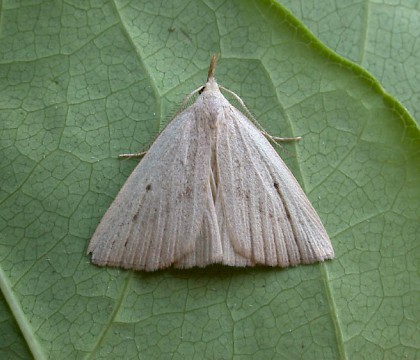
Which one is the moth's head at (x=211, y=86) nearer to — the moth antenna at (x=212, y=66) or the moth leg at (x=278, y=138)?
the moth antenna at (x=212, y=66)

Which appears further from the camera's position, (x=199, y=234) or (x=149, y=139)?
(x=149, y=139)

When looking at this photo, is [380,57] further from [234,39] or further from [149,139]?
[149,139]

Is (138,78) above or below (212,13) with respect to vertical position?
below

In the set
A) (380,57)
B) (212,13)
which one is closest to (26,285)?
(212,13)

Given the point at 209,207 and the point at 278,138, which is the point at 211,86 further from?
the point at 209,207

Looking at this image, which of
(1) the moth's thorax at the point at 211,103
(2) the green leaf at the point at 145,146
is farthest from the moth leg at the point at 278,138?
(1) the moth's thorax at the point at 211,103

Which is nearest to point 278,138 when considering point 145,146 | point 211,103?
point 211,103

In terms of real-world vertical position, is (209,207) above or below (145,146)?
below

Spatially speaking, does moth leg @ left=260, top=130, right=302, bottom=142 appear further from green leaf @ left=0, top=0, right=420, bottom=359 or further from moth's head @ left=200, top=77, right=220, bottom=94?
moth's head @ left=200, top=77, right=220, bottom=94
